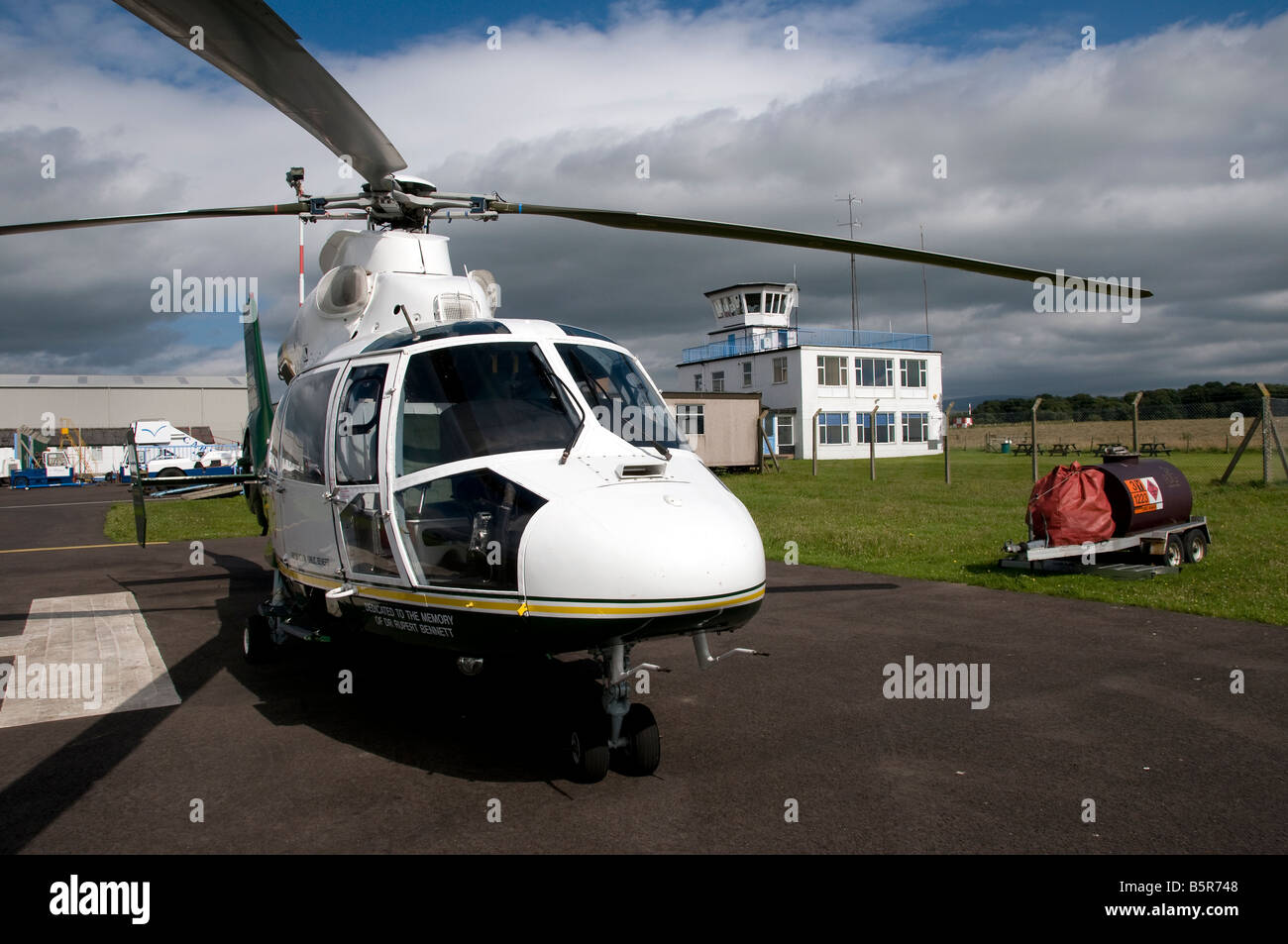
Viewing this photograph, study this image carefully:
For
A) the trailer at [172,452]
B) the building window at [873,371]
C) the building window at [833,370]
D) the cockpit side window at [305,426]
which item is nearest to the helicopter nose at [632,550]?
the cockpit side window at [305,426]

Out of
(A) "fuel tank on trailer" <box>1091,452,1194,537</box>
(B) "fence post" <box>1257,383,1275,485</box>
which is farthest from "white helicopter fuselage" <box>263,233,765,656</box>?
(B) "fence post" <box>1257,383,1275,485</box>

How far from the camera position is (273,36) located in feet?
14.5

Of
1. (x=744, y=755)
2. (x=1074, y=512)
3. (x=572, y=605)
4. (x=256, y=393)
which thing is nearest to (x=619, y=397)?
(x=572, y=605)

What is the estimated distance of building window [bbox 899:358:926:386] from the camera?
178 ft

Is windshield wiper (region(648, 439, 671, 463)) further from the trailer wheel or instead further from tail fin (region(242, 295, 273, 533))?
the trailer wheel

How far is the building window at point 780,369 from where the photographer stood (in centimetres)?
5091

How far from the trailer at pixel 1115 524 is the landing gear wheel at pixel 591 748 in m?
8.12

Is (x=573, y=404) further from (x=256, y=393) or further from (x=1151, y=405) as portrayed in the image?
(x=1151, y=405)

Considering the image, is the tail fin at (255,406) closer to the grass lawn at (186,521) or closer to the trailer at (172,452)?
the grass lawn at (186,521)

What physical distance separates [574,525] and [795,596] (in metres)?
7.10

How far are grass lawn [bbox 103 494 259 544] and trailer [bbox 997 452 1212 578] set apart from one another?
54.1ft
